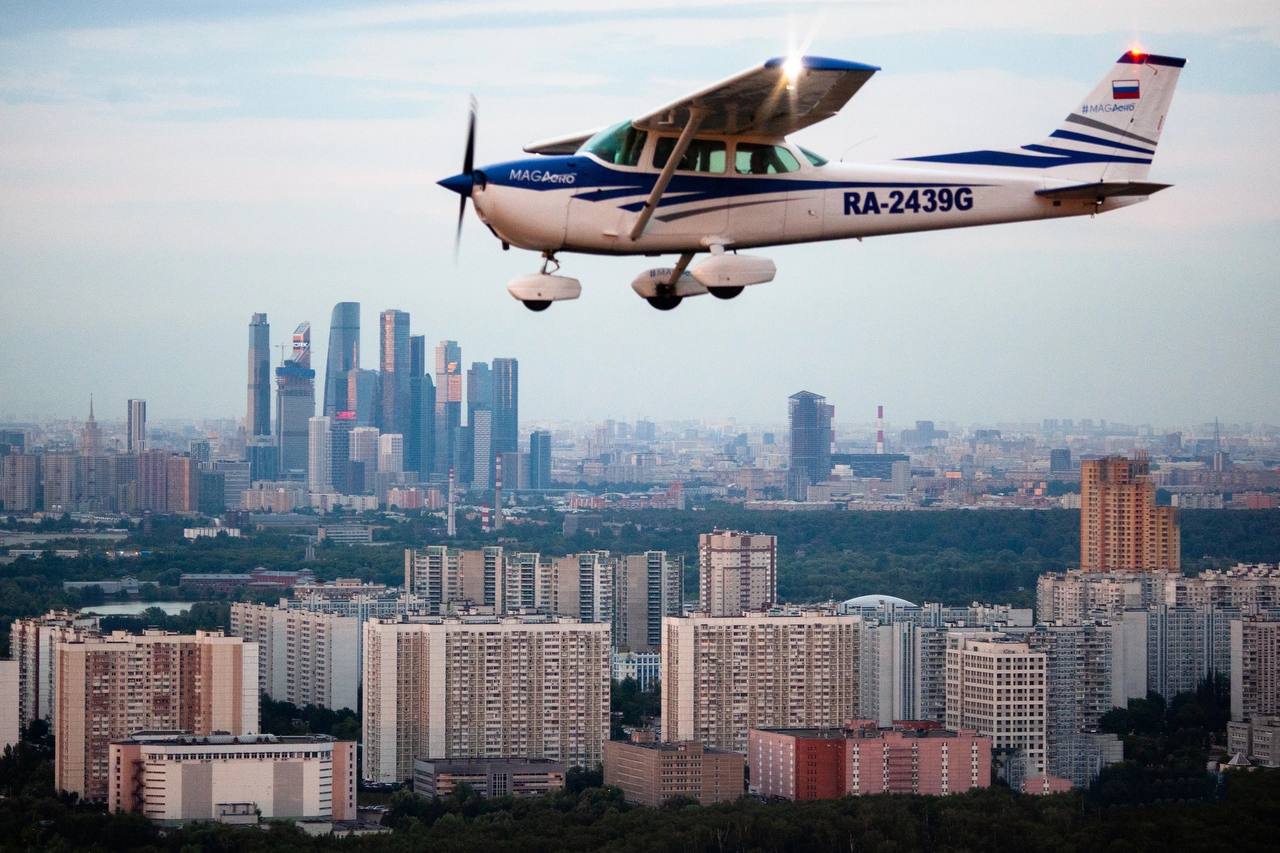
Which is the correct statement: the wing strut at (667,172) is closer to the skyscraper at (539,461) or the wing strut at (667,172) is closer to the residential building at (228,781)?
the residential building at (228,781)

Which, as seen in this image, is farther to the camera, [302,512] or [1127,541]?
[302,512]

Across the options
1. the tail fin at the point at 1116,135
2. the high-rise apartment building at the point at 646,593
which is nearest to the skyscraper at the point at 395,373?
the high-rise apartment building at the point at 646,593

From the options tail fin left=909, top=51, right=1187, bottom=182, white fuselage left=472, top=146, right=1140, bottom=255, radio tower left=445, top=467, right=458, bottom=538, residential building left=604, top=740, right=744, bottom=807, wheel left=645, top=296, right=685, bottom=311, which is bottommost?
residential building left=604, top=740, right=744, bottom=807

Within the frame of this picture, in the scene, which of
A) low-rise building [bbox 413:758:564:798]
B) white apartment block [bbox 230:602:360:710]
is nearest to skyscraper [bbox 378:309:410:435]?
white apartment block [bbox 230:602:360:710]

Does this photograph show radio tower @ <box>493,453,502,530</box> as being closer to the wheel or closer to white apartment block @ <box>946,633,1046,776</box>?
white apartment block @ <box>946,633,1046,776</box>

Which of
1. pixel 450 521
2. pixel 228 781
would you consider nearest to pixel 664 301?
pixel 228 781

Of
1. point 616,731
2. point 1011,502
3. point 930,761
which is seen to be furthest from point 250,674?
point 1011,502

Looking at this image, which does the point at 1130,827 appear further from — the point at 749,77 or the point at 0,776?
the point at 749,77
